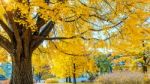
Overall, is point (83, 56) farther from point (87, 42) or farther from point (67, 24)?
point (67, 24)

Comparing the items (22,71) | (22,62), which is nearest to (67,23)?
(22,62)

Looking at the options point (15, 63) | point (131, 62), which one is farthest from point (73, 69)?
point (15, 63)

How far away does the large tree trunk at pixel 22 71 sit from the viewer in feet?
40.1

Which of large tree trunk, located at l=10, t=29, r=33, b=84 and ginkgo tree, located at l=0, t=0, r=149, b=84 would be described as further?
large tree trunk, located at l=10, t=29, r=33, b=84

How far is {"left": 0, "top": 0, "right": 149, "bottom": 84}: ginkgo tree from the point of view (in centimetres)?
934

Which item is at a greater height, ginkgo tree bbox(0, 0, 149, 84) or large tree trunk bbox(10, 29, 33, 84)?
ginkgo tree bbox(0, 0, 149, 84)

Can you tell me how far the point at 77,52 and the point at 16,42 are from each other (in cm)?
272

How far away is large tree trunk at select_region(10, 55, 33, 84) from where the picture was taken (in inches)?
481

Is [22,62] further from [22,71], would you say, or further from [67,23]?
[67,23]

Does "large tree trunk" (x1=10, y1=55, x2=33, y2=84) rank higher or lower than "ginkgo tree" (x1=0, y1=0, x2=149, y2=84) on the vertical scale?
lower

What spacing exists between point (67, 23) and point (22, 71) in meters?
2.53

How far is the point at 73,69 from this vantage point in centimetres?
3095

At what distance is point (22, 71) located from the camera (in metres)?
12.2

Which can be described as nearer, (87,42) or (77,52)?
(87,42)
